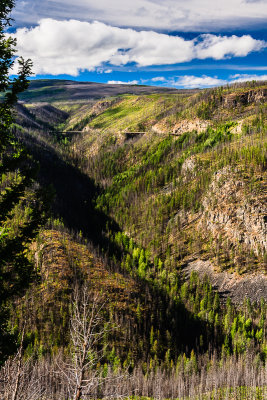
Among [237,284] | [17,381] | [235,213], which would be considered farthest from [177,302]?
[17,381]

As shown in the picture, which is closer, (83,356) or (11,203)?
(83,356)

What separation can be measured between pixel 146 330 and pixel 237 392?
1721 inches

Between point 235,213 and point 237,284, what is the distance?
44215mm

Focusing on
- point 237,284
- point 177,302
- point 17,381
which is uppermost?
point 17,381

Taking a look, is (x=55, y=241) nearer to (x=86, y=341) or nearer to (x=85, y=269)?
(x=85, y=269)

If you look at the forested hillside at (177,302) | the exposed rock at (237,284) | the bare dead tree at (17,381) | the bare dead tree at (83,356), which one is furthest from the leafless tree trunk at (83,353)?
the exposed rock at (237,284)

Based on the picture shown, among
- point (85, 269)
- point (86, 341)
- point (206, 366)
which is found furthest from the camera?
point (85, 269)

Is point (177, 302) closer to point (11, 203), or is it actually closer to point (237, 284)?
point (237, 284)

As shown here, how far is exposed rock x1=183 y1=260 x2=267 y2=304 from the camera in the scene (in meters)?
148

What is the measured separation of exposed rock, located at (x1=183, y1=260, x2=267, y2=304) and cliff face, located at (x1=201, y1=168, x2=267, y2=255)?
17.4m

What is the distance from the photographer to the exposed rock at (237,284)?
484 ft

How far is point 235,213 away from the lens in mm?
179000

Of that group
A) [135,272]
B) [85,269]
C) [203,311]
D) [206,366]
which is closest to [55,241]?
[85,269]

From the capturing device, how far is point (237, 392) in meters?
96.9
